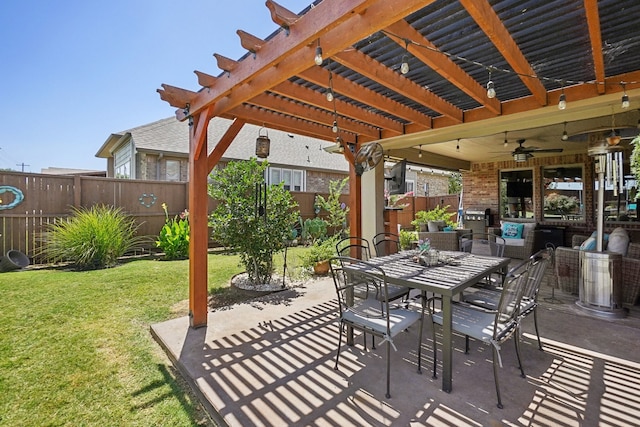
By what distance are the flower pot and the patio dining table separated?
2.17 m

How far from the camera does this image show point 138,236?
7.64 m

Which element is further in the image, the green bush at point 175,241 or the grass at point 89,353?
the green bush at point 175,241

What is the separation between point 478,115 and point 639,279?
2838 mm

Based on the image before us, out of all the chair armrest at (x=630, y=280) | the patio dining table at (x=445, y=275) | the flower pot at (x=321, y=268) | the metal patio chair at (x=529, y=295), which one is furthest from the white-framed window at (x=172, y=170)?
the chair armrest at (x=630, y=280)

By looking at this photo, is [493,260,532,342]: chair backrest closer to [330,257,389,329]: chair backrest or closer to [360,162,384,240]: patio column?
[330,257,389,329]: chair backrest

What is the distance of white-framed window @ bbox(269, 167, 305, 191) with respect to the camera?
12.5 metres

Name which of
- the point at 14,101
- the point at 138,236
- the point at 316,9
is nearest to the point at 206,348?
the point at 316,9

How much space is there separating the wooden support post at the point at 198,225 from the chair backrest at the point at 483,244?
4.12 meters

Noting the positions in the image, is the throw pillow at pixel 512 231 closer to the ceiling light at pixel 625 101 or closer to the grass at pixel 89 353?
the ceiling light at pixel 625 101

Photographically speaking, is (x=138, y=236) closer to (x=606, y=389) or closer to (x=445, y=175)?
(x=606, y=389)

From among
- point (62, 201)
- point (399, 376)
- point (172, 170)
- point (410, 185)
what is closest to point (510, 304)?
point (399, 376)

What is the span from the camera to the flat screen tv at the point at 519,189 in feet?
28.6

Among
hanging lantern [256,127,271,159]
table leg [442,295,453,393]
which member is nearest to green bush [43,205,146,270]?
hanging lantern [256,127,271,159]

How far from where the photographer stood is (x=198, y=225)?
3.50 metres
